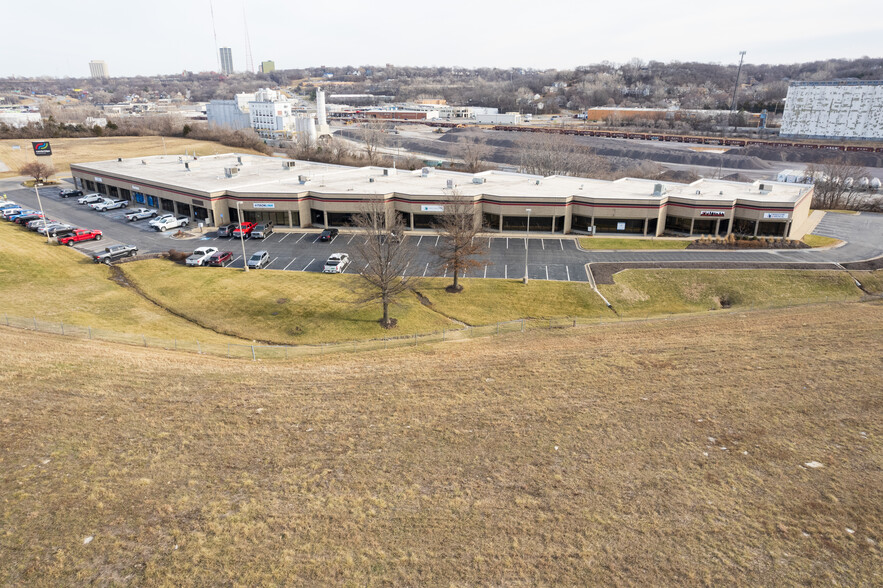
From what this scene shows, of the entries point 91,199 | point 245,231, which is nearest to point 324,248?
point 245,231

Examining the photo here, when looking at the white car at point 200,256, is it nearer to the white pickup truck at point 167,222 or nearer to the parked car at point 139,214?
the white pickup truck at point 167,222

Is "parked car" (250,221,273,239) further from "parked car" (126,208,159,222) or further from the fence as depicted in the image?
the fence

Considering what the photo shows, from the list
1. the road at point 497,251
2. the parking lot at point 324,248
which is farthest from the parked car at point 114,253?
the parking lot at point 324,248

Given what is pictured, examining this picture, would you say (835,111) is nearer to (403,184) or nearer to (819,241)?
(819,241)

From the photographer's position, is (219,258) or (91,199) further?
(91,199)

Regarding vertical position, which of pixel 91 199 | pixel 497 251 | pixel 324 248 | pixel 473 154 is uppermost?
pixel 473 154
